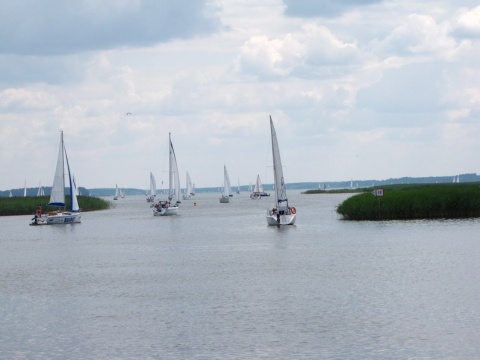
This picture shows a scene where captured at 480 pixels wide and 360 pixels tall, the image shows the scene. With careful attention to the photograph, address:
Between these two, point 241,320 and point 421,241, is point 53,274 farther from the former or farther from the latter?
point 421,241

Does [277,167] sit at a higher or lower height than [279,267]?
higher

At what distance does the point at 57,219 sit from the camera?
103m

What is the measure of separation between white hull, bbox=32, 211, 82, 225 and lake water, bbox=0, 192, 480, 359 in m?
33.1

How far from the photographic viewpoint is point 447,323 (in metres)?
28.9

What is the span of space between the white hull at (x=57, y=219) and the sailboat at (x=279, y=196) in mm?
27897

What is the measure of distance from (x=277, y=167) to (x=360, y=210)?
10.3 m

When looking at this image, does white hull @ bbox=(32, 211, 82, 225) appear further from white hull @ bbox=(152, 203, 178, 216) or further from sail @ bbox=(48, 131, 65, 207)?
white hull @ bbox=(152, 203, 178, 216)

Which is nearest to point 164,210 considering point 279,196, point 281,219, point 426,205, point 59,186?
point 59,186

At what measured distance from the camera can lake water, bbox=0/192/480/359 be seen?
2633cm

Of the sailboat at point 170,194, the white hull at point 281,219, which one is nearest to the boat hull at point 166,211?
the sailboat at point 170,194

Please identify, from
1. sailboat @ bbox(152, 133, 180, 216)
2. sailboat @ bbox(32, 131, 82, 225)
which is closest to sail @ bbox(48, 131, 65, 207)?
sailboat @ bbox(32, 131, 82, 225)

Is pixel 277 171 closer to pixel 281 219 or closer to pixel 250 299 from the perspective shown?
pixel 281 219

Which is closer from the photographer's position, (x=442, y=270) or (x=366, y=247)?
(x=442, y=270)

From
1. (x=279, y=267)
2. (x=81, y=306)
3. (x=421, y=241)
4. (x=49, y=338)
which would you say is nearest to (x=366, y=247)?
(x=421, y=241)
